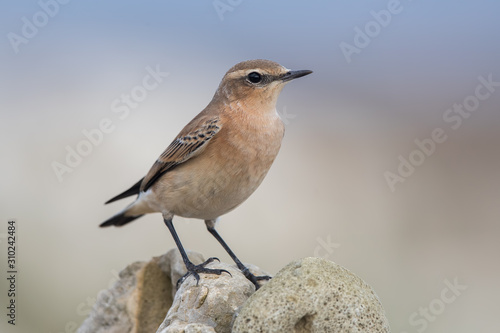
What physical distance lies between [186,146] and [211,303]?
2.12 m

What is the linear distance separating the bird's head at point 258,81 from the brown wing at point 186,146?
0.44 m

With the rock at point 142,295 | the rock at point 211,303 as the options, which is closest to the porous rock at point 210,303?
the rock at point 211,303

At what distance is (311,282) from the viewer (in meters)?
5.53

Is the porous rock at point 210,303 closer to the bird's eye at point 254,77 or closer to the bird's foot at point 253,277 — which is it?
the bird's foot at point 253,277

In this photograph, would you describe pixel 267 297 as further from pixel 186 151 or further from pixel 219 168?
→ pixel 186 151

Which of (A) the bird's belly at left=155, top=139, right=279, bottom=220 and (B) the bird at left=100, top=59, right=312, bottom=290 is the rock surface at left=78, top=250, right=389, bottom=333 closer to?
(B) the bird at left=100, top=59, right=312, bottom=290

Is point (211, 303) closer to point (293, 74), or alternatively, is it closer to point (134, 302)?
point (134, 302)

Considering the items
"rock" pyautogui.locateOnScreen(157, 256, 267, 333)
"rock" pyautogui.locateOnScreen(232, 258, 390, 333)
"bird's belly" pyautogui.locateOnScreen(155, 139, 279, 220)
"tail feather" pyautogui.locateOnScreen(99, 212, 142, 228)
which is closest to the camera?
"rock" pyautogui.locateOnScreen(232, 258, 390, 333)

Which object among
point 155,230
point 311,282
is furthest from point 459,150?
point 311,282

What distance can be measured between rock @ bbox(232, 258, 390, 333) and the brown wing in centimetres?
228

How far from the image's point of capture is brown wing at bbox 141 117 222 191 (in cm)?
733

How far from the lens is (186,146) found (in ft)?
24.6

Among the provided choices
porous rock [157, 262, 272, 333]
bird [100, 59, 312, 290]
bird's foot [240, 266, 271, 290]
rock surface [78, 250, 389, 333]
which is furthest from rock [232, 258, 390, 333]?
bird's foot [240, 266, 271, 290]

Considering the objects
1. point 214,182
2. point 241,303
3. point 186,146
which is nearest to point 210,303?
point 241,303
